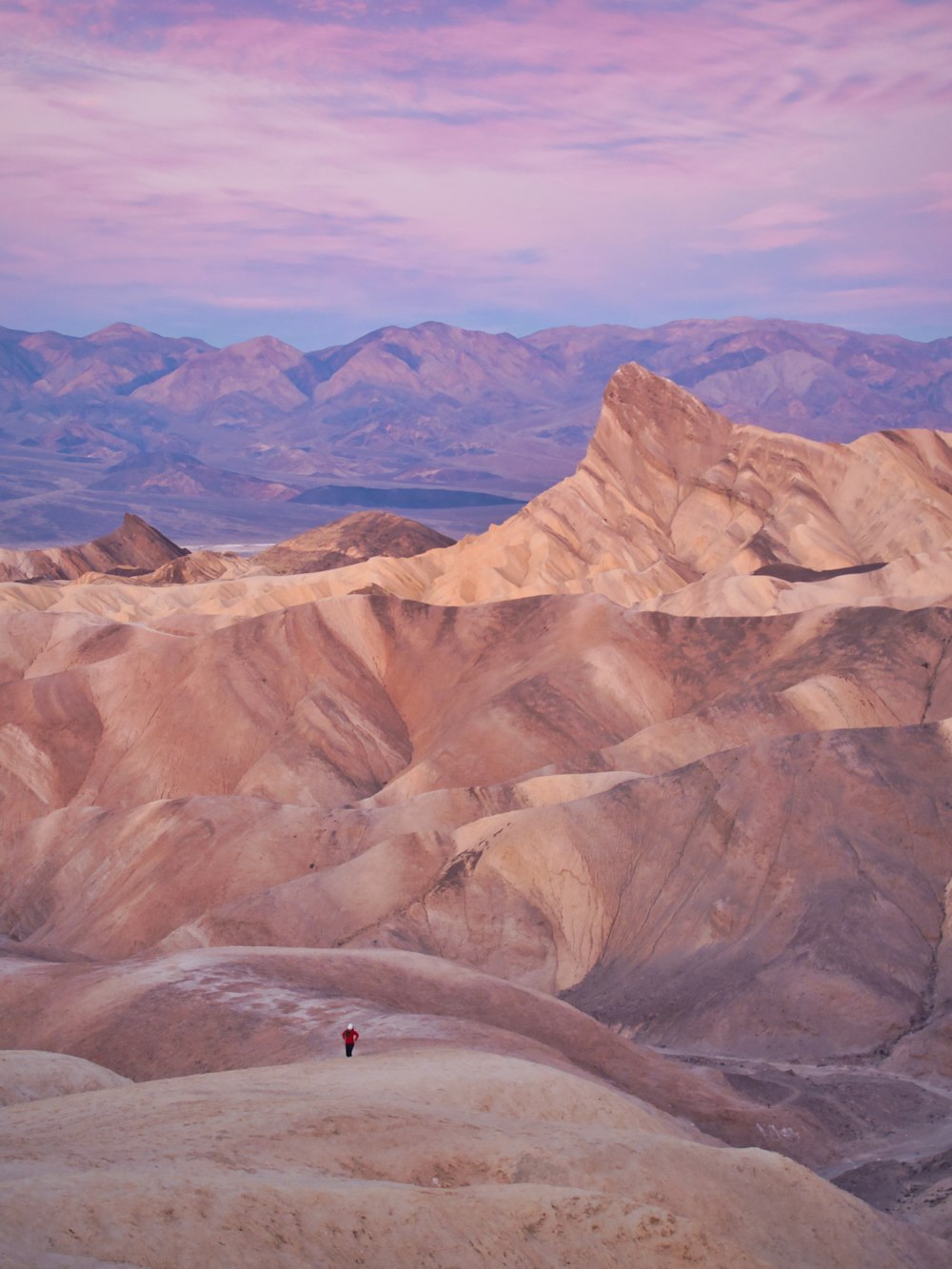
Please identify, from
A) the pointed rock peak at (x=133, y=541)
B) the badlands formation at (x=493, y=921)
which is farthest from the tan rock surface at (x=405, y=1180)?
the pointed rock peak at (x=133, y=541)

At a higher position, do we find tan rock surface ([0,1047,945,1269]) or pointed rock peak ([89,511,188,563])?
tan rock surface ([0,1047,945,1269])

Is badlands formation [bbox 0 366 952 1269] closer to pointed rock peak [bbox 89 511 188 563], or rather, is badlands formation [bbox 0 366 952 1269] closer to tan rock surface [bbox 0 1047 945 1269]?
tan rock surface [bbox 0 1047 945 1269]

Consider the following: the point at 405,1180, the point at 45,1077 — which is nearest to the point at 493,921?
the point at 45,1077

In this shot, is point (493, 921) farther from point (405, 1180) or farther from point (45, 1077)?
point (405, 1180)

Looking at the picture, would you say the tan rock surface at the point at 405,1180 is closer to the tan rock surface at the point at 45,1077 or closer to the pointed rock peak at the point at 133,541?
the tan rock surface at the point at 45,1077

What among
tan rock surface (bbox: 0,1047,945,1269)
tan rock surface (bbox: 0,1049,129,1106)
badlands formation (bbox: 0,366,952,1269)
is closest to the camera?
tan rock surface (bbox: 0,1047,945,1269)

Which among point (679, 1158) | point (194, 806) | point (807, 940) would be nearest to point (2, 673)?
point (194, 806)

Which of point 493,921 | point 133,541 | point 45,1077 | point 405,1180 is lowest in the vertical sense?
point 493,921

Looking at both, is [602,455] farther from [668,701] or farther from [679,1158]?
[679,1158]

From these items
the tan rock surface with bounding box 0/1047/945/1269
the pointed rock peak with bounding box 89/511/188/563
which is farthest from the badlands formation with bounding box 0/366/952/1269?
the pointed rock peak with bounding box 89/511/188/563
